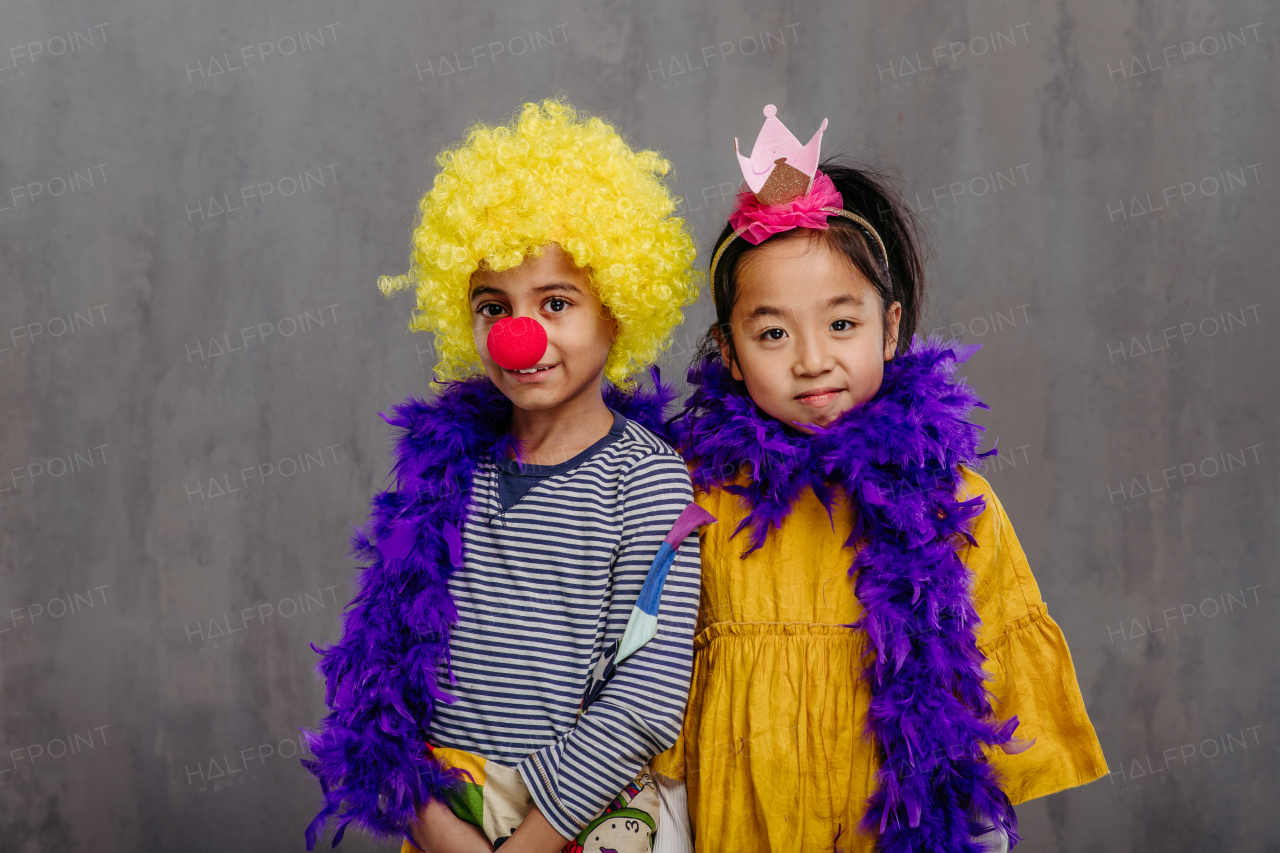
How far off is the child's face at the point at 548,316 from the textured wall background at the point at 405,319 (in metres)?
1.08

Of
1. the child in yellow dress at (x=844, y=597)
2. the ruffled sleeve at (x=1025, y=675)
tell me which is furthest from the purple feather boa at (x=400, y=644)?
the ruffled sleeve at (x=1025, y=675)

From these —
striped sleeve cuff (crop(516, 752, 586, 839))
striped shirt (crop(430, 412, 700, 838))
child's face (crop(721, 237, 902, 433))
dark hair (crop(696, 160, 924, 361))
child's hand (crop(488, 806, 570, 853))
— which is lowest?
child's hand (crop(488, 806, 570, 853))

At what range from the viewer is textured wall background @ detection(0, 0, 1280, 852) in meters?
2.29

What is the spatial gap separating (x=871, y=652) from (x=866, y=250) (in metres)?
0.50

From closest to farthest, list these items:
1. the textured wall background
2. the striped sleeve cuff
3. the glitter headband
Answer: the striped sleeve cuff, the glitter headband, the textured wall background

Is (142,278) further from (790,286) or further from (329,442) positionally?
(790,286)

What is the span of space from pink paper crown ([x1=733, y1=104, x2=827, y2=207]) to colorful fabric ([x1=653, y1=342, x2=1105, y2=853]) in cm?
29

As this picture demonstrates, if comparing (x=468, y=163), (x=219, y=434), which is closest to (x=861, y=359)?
(x=468, y=163)

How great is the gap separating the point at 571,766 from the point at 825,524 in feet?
1.41

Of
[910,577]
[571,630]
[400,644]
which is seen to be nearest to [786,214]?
[910,577]

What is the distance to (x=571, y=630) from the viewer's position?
4.13ft

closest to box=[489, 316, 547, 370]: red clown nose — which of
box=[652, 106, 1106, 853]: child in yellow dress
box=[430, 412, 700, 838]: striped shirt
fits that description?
box=[430, 412, 700, 838]: striped shirt

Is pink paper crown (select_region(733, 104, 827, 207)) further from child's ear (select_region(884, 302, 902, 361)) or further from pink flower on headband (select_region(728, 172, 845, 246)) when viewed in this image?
child's ear (select_region(884, 302, 902, 361))

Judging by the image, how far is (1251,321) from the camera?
2.30m
